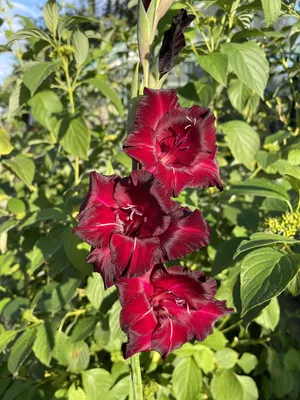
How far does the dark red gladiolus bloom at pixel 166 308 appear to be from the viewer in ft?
2.55

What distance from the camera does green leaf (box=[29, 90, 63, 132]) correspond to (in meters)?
1.56

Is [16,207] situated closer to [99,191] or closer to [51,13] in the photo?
[51,13]

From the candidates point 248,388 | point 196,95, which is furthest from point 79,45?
point 248,388

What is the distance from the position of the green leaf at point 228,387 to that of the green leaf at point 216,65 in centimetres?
87

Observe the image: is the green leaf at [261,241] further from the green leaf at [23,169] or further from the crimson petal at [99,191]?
the green leaf at [23,169]

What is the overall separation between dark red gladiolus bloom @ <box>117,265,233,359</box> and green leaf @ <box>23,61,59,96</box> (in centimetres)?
76

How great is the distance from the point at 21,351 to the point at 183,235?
74cm

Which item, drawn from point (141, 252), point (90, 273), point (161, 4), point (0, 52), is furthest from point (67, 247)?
point (0, 52)

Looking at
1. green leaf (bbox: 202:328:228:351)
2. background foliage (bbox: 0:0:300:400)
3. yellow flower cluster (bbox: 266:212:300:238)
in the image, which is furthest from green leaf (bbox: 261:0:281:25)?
green leaf (bbox: 202:328:228:351)

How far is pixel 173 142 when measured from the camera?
0.82 metres

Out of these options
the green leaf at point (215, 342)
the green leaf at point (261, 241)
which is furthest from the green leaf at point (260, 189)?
the green leaf at point (215, 342)

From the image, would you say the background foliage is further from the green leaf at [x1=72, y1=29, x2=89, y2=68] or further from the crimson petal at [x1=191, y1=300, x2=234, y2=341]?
the crimson petal at [x1=191, y1=300, x2=234, y2=341]

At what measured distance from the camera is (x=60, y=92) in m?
1.94

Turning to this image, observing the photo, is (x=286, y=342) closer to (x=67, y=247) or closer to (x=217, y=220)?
(x=217, y=220)
